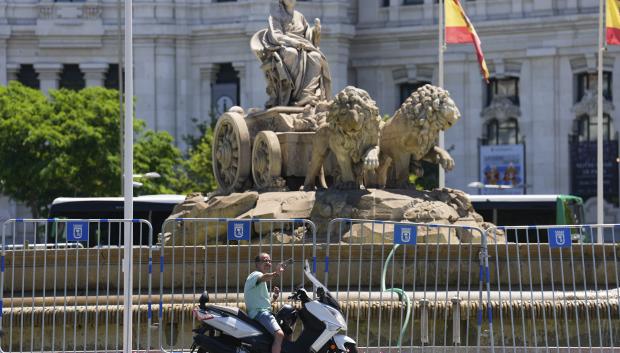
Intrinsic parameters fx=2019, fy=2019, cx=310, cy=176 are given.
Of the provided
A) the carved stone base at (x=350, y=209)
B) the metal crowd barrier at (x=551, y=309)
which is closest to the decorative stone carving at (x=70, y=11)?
the carved stone base at (x=350, y=209)

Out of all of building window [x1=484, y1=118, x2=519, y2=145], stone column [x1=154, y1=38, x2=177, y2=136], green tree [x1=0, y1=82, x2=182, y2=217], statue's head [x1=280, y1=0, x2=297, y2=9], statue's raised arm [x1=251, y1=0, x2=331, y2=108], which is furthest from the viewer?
stone column [x1=154, y1=38, x2=177, y2=136]

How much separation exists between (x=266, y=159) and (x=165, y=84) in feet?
176

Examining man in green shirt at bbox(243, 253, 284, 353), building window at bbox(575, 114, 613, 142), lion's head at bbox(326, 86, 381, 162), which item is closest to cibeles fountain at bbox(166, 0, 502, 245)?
lion's head at bbox(326, 86, 381, 162)

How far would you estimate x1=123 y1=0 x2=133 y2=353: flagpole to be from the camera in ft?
79.7

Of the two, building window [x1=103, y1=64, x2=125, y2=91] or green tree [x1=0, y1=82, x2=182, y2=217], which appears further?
building window [x1=103, y1=64, x2=125, y2=91]

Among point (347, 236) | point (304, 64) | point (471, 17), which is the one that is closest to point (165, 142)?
point (471, 17)

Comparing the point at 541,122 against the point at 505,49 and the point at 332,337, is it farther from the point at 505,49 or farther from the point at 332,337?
the point at 332,337

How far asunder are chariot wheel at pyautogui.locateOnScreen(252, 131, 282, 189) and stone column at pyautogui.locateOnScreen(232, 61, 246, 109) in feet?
168

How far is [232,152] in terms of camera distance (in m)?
33.7

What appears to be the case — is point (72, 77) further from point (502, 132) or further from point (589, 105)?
point (589, 105)

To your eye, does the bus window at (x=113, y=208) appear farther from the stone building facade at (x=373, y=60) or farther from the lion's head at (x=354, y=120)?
the stone building facade at (x=373, y=60)

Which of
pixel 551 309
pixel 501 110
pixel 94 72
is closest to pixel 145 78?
pixel 94 72

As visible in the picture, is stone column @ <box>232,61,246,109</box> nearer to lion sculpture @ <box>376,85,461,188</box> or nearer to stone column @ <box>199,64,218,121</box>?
stone column @ <box>199,64,218,121</box>

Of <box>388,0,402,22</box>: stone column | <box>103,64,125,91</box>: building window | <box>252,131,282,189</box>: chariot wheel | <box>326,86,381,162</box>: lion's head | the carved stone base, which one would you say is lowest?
the carved stone base
